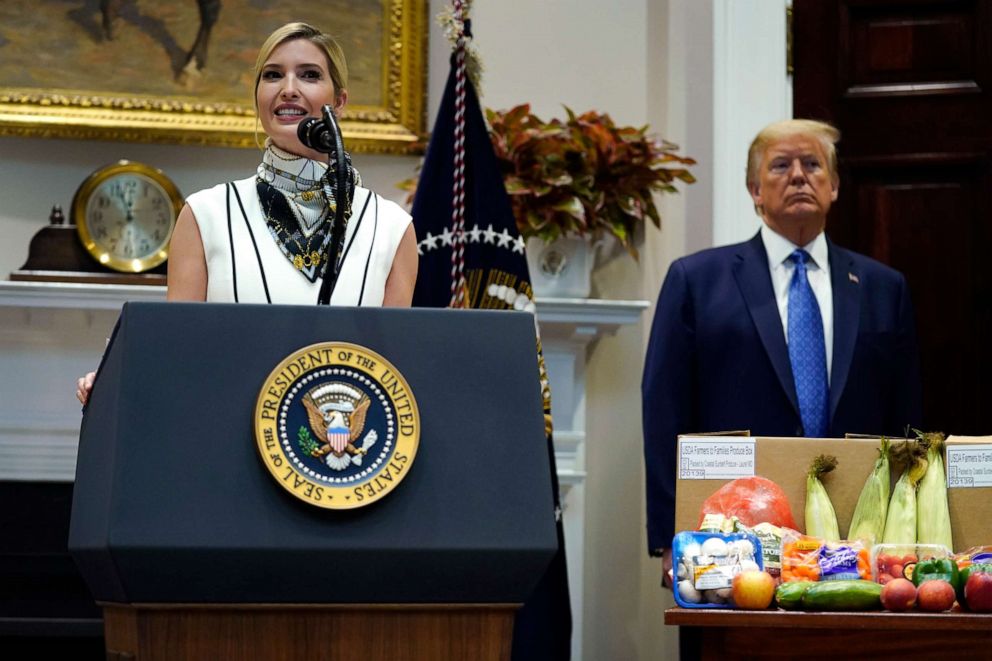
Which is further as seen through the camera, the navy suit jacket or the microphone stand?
the navy suit jacket

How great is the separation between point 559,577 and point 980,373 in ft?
4.13

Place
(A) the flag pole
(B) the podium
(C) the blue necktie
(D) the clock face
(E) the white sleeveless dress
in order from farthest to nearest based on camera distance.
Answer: (D) the clock face
(A) the flag pole
(C) the blue necktie
(E) the white sleeveless dress
(B) the podium

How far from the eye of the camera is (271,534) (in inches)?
51.0

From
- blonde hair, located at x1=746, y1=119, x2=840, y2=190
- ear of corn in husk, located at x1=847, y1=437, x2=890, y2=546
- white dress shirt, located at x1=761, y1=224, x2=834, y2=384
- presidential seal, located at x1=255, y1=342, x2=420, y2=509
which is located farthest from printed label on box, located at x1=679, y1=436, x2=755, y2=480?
blonde hair, located at x1=746, y1=119, x2=840, y2=190

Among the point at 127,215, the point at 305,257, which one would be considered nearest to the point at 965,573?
→ the point at 305,257

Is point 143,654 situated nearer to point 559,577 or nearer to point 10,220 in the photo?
point 559,577

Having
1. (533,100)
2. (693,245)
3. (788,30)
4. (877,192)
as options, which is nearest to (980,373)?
(877,192)

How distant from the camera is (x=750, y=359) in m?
3.08

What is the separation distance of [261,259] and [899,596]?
994mm

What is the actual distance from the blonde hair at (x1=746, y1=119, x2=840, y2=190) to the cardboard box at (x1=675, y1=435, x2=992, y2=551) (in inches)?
43.6

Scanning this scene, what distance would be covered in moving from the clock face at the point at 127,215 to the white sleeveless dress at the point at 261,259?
198cm

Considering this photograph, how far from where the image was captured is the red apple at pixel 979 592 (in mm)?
1967

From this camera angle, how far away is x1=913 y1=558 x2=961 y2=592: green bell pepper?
79.4 inches

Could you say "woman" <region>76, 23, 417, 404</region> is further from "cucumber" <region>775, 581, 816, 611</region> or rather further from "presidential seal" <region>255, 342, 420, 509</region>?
"cucumber" <region>775, 581, 816, 611</region>
